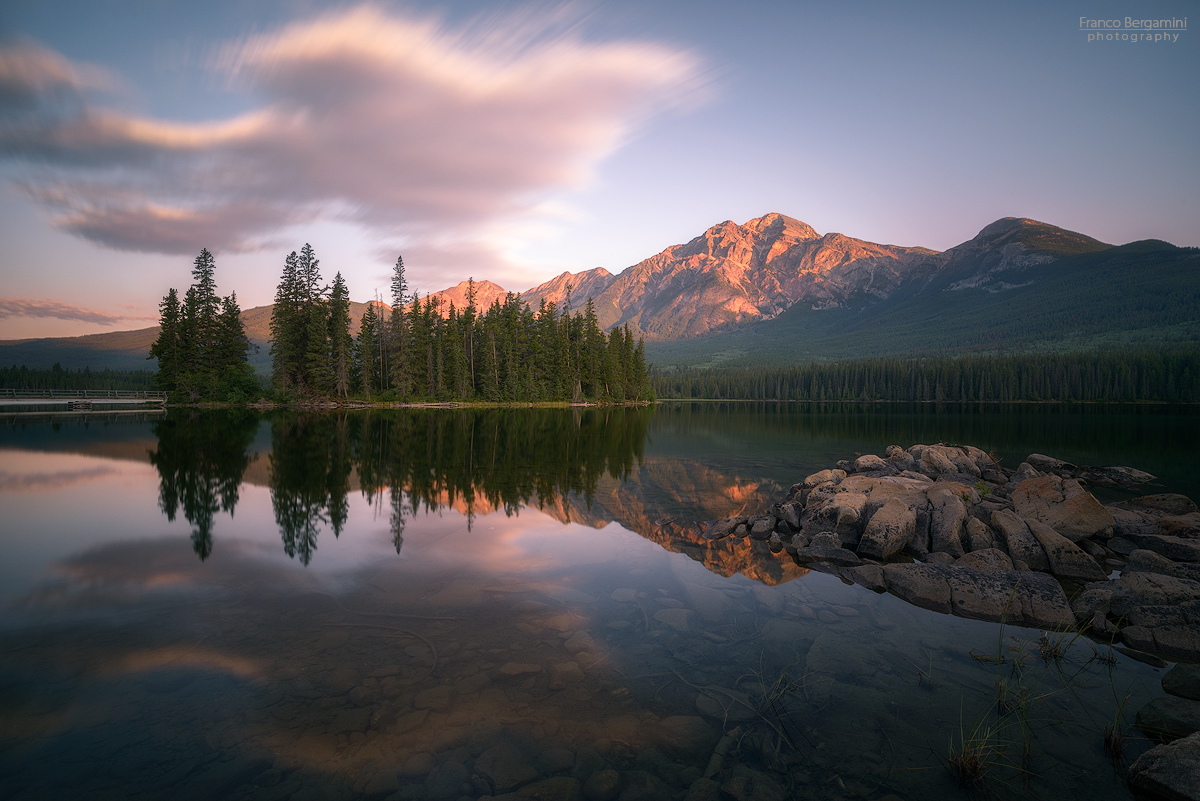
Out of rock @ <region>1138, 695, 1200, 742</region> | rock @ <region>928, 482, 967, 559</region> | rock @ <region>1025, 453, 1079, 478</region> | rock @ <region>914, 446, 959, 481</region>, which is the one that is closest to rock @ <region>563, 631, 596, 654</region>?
rock @ <region>1138, 695, 1200, 742</region>

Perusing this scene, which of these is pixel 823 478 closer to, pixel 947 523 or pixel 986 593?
pixel 947 523

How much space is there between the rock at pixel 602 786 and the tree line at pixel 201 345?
85519 millimetres

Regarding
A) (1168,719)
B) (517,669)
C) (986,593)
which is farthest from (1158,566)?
(517,669)

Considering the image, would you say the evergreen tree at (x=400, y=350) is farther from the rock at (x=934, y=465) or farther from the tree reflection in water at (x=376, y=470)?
the rock at (x=934, y=465)

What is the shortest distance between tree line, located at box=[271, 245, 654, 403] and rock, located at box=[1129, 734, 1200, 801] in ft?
272

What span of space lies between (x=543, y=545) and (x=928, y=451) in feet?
73.2

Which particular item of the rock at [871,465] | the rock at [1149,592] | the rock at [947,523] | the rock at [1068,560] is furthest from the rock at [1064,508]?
the rock at [871,465]

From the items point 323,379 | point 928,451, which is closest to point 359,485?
point 928,451

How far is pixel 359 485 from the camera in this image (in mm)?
20422

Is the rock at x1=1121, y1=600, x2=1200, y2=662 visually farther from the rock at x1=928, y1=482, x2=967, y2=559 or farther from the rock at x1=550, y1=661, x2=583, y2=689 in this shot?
the rock at x1=550, y1=661, x2=583, y2=689

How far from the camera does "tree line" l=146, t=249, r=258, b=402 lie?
70.1 meters

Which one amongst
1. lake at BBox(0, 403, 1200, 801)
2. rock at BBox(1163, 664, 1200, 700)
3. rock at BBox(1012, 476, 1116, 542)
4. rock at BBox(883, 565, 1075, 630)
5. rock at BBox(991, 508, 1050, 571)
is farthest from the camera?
rock at BBox(1012, 476, 1116, 542)

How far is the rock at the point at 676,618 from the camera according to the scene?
948 cm

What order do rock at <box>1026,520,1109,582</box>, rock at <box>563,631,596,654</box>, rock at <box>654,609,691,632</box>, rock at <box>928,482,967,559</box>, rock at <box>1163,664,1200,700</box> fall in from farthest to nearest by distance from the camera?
rock at <box>928,482,967,559</box> < rock at <box>1026,520,1109,582</box> < rock at <box>654,609,691,632</box> < rock at <box>563,631,596,654</box> < rock at <box>1163,664,1200,700</box>
